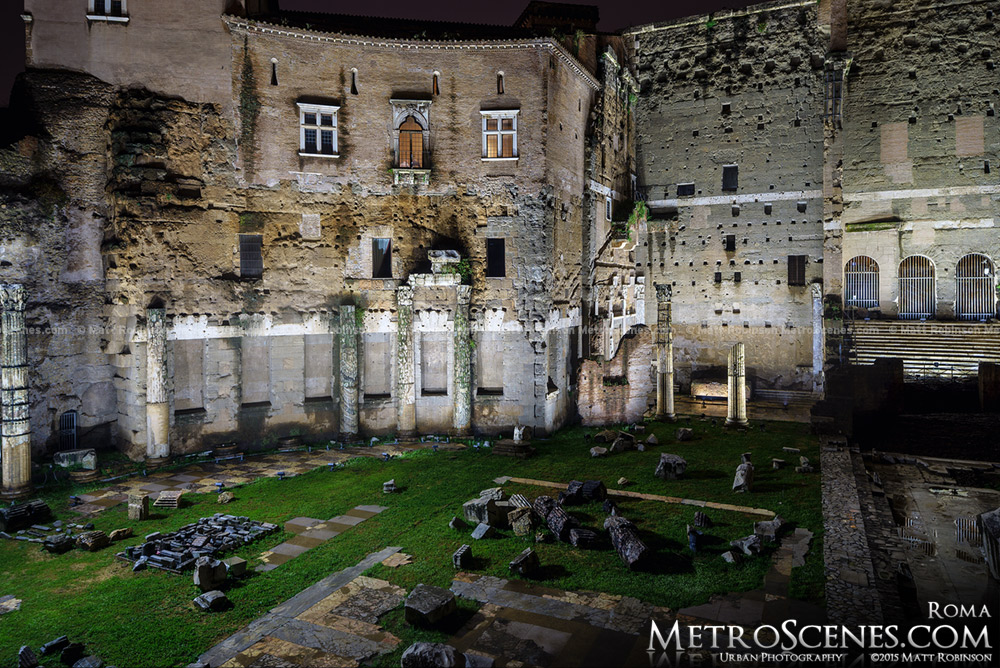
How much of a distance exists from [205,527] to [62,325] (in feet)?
30.5

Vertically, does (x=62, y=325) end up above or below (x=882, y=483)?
above

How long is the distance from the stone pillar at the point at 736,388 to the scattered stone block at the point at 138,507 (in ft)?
59.1

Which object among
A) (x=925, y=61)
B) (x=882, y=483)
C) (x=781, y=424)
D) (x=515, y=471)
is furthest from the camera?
(x=925, y=61)

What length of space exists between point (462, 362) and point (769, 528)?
11793mm

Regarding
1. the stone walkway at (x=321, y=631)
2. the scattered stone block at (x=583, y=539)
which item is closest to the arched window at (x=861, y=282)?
the scattered stone block at (x=583, y=539)

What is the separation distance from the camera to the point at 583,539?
11.5m

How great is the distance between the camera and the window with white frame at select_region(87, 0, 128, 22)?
18.0m

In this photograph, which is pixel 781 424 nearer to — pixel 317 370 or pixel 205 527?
pixel 317 370

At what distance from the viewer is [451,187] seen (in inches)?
849

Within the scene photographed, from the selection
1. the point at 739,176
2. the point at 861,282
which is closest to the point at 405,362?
the point at 739,176

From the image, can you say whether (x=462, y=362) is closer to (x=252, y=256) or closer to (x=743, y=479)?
(x=252, y=256)

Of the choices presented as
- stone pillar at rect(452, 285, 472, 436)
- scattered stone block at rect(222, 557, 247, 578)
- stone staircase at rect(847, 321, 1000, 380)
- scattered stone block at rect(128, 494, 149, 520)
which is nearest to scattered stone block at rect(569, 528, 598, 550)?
scattered stone block at rect(222, 557, 247, 578)

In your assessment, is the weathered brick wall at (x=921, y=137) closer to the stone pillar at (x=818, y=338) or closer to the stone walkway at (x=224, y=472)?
the stone pillar at (x=818, y=338)

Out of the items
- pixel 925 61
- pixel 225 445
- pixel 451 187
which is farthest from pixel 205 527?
pixel 925 61
